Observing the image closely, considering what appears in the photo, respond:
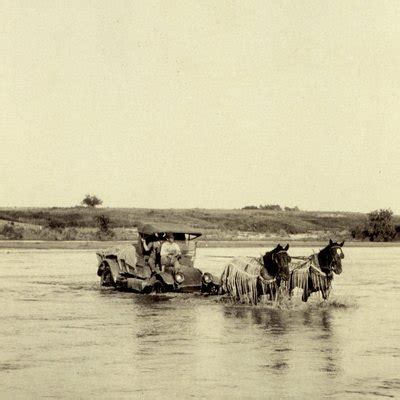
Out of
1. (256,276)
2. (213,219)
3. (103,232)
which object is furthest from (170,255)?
(213,219)

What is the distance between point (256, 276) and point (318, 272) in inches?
55.8

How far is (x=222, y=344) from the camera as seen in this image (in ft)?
47.0

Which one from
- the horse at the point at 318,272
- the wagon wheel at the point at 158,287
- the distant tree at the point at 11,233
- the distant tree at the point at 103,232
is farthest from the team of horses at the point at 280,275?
the distant tree at the point at 11,233

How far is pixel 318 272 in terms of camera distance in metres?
20.9

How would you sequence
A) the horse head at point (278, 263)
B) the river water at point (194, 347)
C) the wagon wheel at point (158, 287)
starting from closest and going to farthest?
the river water at point (194, 347) < the horse head at point (278, 263) < the wagon wheel at point (158, 287)

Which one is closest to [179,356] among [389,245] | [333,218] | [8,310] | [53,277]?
[8,310]

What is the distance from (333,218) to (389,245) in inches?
2769

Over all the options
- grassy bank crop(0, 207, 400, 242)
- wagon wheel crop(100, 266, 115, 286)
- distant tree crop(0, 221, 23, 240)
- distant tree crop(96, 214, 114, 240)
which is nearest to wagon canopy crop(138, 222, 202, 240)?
wagon wheel crop(100, 266, 115, 286)

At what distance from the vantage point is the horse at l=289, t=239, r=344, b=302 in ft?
68.6

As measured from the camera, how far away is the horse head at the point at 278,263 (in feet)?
66.1

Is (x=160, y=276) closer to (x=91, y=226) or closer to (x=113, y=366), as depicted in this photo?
(x=113, y=366)

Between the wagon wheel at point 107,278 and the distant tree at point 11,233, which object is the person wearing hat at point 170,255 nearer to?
the wagon wheel at point 107,278

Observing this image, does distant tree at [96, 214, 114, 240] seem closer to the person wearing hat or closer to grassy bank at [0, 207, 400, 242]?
grassy bank at [0, 207, 400, 242]

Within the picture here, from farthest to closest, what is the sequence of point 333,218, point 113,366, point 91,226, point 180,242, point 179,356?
1. point 333,218
2. point 91,226
3. point 180,242
4. point 179,356
5. point 113,366
